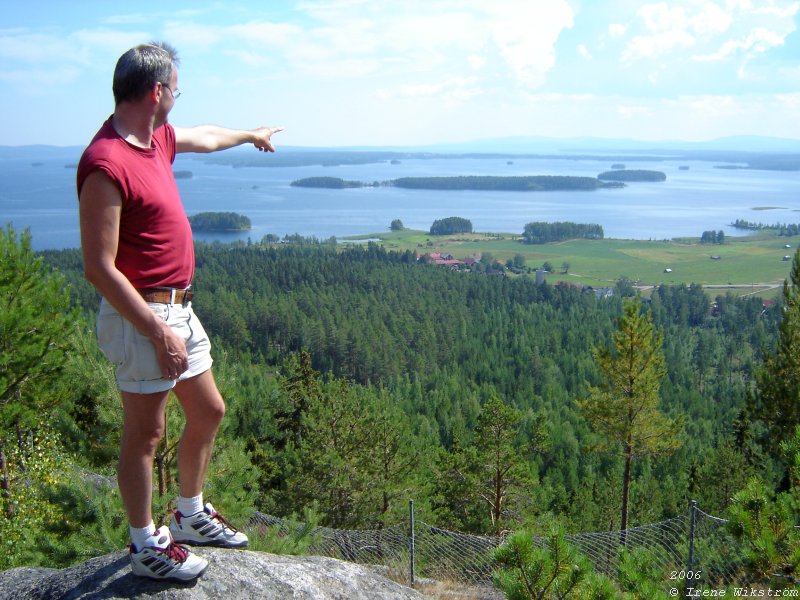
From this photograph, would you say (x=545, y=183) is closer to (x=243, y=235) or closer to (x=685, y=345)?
(x=243, y=235)

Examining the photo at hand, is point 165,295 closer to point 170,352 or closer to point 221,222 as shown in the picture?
point 170,352

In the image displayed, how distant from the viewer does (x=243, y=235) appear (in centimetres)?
10800

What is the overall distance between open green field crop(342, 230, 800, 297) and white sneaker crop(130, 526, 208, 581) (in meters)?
78.8

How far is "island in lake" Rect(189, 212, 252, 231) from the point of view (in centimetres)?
11318

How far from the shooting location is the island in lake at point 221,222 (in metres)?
113

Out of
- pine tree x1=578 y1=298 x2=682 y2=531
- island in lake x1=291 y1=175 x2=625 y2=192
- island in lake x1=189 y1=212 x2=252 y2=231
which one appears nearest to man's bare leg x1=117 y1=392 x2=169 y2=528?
pine tree x1=578 y1=298 x2=682 y2=531

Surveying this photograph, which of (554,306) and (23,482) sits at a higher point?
(23,482)

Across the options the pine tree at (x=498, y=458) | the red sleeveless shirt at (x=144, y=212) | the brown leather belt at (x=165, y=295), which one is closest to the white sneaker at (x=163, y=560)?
the brown leather belt at (x=165, y=295)

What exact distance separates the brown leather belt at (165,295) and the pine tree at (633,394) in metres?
11.4

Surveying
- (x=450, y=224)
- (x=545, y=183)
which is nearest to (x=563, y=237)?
(x=450, y=224)

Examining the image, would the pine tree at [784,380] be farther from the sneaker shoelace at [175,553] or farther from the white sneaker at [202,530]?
the sneaker shoelace at [175,553]

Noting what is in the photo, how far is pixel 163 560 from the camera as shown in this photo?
2.91 metres

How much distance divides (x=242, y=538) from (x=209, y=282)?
64.5 metres

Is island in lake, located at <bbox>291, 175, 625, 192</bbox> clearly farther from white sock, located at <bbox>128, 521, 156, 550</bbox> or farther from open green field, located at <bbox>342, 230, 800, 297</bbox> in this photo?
white sock, located at <bbox>128, 521, 156, 550</bbox>
